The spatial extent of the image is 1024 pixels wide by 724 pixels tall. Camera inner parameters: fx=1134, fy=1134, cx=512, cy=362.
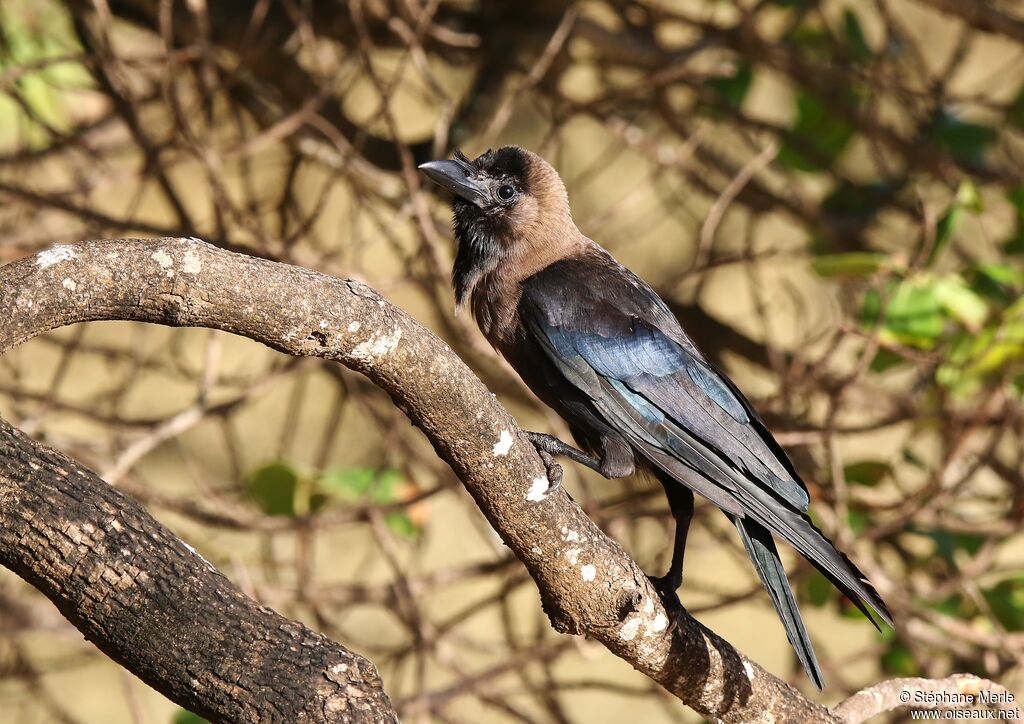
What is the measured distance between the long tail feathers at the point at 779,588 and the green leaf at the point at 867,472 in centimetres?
142

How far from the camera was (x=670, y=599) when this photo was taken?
2473mm

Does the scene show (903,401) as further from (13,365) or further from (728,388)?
(13,365)

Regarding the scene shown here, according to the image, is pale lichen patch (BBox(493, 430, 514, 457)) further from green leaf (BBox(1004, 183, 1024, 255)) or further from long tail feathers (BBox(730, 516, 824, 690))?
green leaf (BBox(1004, 183, 1024, 255))

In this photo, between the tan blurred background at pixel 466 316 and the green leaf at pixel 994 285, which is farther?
the tan blurred background at pixel 466 316

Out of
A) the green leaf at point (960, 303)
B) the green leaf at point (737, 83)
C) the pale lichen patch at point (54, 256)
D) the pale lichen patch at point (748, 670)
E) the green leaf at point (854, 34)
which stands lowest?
the pale lichen patch at point (748, 670)

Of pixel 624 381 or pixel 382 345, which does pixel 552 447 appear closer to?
pixel 624 381

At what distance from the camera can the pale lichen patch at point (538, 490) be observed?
1970 millimetres

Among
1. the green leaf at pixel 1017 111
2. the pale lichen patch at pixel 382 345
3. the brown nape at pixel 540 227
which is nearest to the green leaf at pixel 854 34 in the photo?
the green leaf at pixel 1017 111

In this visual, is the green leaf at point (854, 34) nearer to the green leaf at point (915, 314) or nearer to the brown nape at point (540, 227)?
the green leaf at point (915, 314)

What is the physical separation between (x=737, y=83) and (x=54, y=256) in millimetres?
3228

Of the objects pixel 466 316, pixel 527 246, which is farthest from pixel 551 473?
pixel 466 316

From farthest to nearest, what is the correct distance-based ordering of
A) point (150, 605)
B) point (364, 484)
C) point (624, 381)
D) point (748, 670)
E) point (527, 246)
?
point (364, 484) < point (527, 246) < point (624, 381) < point (748, 670) < point (150, 605)

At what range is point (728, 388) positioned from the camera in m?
2.72

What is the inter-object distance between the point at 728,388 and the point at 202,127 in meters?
2.24
